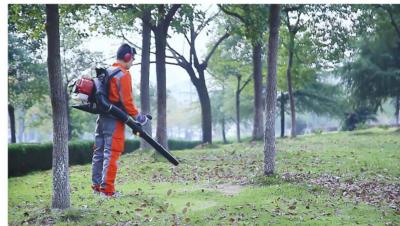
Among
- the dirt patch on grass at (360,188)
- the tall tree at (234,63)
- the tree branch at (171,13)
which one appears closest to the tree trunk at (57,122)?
the dirt patch on grass at (360,188)

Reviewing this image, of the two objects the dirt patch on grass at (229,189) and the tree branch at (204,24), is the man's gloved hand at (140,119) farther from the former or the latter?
the tree branch at (204,24)

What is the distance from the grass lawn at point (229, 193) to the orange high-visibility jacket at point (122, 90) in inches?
51.2

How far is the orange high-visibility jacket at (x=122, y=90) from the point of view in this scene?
18.1ft

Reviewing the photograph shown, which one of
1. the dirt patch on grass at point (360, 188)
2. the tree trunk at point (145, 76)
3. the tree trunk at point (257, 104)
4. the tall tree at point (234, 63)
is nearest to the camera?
the dirt patch on grass at point (360, 188)

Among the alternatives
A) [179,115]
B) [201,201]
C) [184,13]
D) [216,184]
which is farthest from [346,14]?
[179,115]

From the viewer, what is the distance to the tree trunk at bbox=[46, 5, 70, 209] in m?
6.00

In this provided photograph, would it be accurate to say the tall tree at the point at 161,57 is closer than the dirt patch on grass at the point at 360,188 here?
No

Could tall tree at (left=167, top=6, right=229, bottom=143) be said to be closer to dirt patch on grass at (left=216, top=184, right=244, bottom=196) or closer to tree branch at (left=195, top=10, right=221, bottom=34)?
tree branch at (left=195, top=10, right=221, bottom=34)

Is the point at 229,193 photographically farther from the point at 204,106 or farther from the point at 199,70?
the point at 199,70

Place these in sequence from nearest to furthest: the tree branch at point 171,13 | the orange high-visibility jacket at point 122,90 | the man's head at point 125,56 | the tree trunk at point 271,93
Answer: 1. the orange high-visibility jacket at point 122,90
2. the man's head at point 125,56
3. the tree trunk at point 271,93
4. the tree branch at point 171,13

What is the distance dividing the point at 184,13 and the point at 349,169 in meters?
4.34

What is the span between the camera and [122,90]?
5.54m

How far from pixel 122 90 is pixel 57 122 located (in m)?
1.02

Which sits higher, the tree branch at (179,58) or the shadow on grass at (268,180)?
the tree branch at (179,58)
